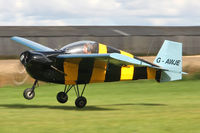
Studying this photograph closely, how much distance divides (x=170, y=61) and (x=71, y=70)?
413 centimetres

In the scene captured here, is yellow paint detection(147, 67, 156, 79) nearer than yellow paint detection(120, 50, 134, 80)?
No

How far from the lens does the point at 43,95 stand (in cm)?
2125

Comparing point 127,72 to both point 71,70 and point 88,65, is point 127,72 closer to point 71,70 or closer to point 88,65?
point 88,65

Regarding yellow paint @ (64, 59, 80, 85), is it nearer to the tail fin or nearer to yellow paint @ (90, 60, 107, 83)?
yellow paint @ (90, 60, 107, 83)

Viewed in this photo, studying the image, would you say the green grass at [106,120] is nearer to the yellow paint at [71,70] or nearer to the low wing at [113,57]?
the yellow paint at [71,70]

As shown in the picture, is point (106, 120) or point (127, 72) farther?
point (127, 72)

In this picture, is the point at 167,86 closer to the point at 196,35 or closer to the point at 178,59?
the point at 178,59

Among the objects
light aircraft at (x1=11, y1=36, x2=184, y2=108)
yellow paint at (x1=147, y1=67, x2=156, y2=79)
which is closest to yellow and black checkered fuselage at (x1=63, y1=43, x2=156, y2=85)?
light aircraft at (x1=11, y1=36, x2=184, y2=108)

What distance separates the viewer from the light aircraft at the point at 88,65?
45.5 ft

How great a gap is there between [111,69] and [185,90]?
8.36m

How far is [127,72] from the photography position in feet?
52.8

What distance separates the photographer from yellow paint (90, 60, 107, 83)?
15.3 m

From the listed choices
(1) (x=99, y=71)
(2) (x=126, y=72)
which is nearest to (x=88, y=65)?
(1) (x=99, y=71)

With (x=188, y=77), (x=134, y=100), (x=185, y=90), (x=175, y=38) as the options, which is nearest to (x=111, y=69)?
(x=134, y=100)
